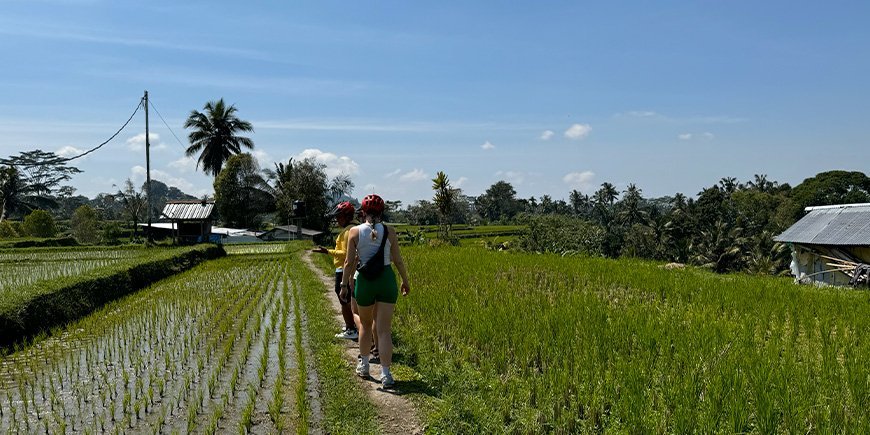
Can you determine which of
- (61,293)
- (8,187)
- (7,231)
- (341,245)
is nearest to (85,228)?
(7,231)

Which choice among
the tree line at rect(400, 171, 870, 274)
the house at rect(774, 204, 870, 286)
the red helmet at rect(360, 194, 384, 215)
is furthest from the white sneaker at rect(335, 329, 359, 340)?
the tree line at rect(400, 171, 870, 274)

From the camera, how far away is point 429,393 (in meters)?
4.30

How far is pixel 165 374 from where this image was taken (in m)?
5.16

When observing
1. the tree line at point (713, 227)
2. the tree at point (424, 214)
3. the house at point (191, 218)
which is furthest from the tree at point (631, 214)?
the house at point (191, 218)

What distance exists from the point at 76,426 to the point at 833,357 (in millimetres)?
5322

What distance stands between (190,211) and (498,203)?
62.5 meters

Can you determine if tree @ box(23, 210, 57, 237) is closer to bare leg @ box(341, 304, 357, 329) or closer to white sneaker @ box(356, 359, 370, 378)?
bare leg @ box(341, 304, 357, 329)

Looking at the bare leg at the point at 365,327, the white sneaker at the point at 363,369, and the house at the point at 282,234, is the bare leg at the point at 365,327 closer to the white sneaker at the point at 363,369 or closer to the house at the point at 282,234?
the white sneaker at the point at 363,369

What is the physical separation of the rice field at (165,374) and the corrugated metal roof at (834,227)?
12153 mm

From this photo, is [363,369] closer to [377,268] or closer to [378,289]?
[378,289]

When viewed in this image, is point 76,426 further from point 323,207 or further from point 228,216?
point 228,216

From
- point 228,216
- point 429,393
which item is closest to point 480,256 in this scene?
point 429,393

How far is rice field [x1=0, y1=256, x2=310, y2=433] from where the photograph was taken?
3.91 metres

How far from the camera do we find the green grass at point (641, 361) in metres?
3.32
